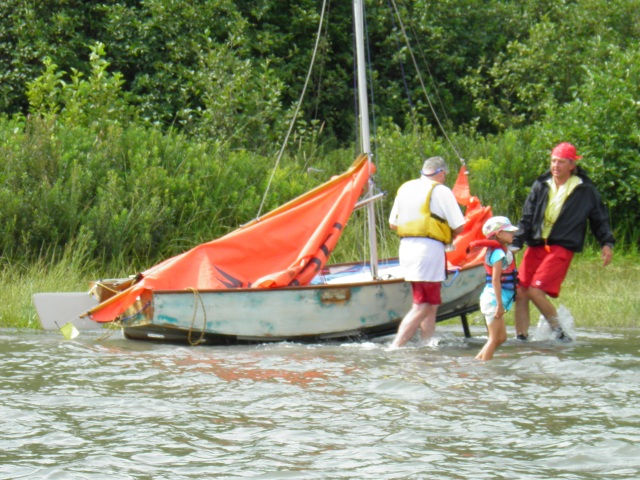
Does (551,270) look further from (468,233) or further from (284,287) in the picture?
(284,287)

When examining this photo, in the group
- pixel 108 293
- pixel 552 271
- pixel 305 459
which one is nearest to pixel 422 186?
pixel 552 271

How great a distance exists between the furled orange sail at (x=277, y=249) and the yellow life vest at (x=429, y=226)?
120 centimetres

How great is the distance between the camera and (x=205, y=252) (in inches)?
458

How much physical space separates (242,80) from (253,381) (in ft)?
33.2

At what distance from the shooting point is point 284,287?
11.1 meters

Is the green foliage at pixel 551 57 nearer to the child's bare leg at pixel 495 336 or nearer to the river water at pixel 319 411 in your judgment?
the river water at pixel 319 411

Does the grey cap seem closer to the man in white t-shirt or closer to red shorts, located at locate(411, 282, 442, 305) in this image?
the man in white t-shirt

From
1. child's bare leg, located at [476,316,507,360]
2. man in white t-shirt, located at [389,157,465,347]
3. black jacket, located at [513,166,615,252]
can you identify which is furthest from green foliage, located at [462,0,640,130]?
child's bare leg, located at [476,316,507,360]

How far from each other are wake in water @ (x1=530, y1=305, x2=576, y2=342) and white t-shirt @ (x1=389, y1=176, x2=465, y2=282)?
1.37 m

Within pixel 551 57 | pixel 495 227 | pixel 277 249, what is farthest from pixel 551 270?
pixel 551 57

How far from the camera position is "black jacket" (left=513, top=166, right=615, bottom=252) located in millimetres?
10867

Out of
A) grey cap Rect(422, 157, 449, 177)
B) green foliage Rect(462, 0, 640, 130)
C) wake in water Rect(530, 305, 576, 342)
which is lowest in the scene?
wake in water Rect(530, 305, 576, 342)

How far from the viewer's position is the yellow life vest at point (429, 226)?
35.0 feet

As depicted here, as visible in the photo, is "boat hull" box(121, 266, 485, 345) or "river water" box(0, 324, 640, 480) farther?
"boat hull" box(121, 266, 485, 345)
